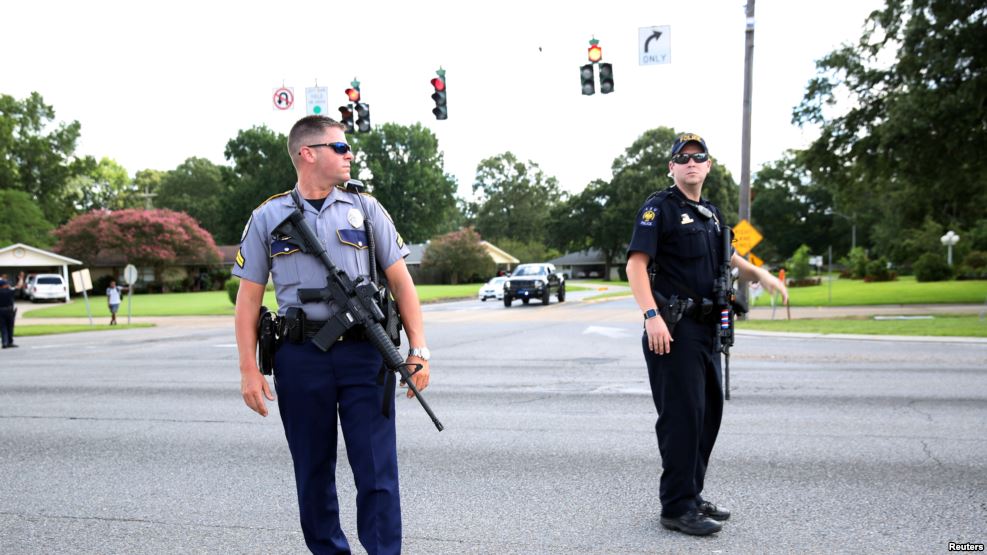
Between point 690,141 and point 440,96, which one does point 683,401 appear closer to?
point 690,141

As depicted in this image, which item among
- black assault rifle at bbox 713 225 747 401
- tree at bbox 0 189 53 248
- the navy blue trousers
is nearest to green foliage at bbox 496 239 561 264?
tree at bbox 0 189 53 248

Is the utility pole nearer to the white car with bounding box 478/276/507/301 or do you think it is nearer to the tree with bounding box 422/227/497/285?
the white car with bounding box 478/276/507/301

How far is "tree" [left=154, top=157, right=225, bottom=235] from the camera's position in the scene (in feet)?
317

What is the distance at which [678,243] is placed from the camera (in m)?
4.01

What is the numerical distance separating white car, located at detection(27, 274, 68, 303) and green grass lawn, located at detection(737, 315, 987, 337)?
45.4m

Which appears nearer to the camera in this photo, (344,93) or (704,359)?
(704,359)

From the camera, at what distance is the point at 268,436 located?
262 inches

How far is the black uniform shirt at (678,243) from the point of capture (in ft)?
13.1

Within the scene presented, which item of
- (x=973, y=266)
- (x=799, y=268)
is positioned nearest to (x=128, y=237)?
(x=799, y=268)

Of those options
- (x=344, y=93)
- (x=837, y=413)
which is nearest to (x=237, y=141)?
(x=344, y=93)

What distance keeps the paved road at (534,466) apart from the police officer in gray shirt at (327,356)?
825 millimetres

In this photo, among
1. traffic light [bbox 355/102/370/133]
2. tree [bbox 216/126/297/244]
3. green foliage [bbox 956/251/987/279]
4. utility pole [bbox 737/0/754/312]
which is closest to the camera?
traffic light [bbox 355/102/370/133]

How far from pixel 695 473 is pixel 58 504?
12.5 ft

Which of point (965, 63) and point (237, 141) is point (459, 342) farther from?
point (237, 141)
